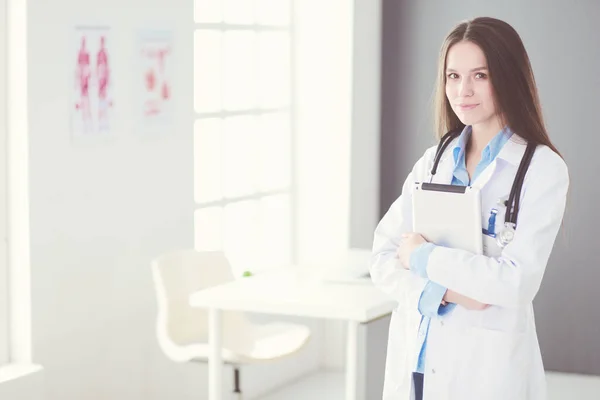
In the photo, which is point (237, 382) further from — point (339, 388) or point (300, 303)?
point (339, 388)

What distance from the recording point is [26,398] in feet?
13.5

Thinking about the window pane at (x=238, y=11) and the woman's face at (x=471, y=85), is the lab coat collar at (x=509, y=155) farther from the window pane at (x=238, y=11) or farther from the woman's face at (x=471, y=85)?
the window pane at (x=238, y=11)

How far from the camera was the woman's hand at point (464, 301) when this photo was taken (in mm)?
2504

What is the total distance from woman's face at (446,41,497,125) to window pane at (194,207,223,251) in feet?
9.38

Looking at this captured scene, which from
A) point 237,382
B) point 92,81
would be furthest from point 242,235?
point 92,81

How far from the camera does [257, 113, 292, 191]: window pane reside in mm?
5895

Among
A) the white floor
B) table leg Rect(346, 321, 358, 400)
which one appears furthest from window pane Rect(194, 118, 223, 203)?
table leg Rect(346, 321, 358, 400)

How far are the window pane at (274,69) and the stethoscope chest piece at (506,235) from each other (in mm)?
3420

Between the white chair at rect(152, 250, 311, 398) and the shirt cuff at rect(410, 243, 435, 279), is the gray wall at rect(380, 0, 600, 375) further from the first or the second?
the shirt cuff at rect(410, 243, 435, 279)

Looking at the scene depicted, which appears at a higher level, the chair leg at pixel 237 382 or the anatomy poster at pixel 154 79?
the anatomy poster at pixel 154 79

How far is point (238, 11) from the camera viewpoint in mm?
5613

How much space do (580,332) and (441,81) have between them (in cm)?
370

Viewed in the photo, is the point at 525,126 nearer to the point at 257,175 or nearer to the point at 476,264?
the point at 476,264

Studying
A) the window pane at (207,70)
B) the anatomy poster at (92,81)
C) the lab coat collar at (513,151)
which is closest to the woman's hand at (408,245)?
the lab coat collar at (513,151)
